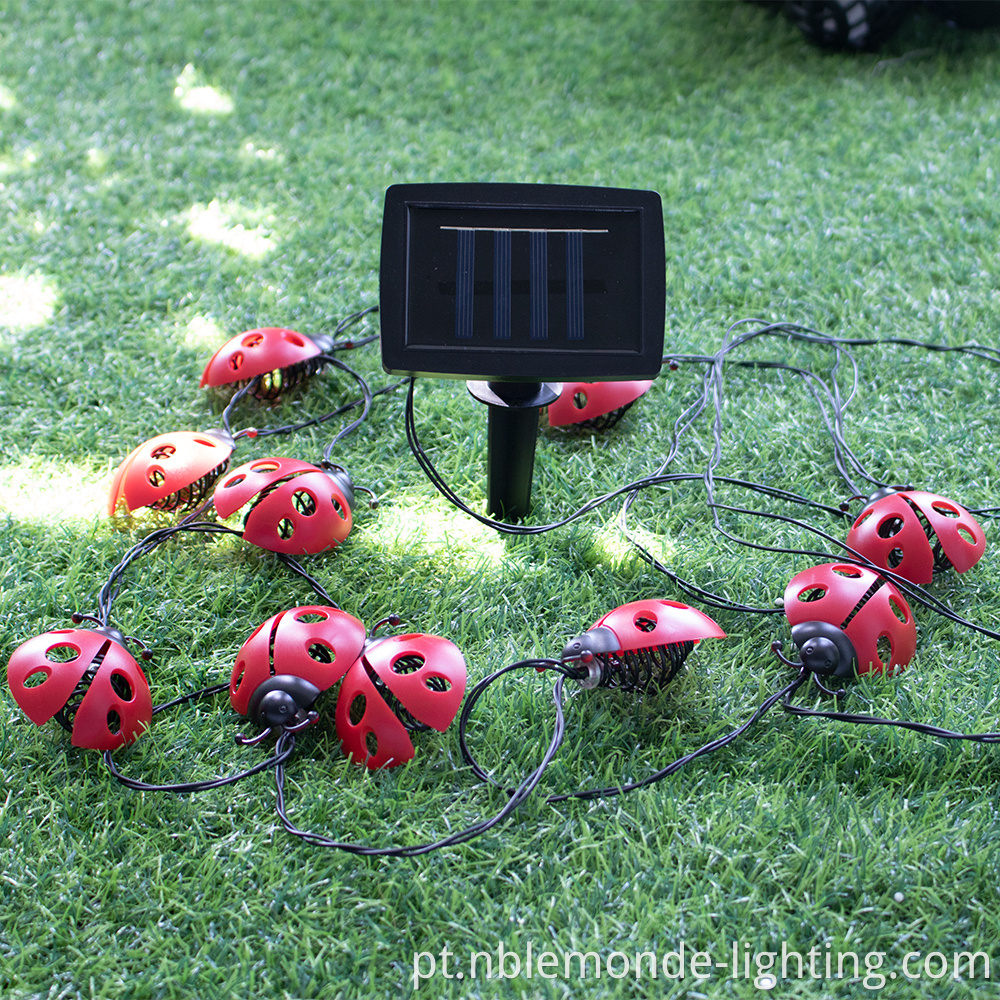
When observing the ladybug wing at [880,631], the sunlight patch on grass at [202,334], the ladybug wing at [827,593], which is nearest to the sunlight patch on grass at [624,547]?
the ladybug wing at [827,593]

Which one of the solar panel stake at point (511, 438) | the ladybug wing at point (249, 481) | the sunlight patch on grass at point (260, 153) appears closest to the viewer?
the solar panel stake at point (511, 438)

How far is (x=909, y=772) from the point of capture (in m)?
1.65

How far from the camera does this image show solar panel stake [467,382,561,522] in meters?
1.91

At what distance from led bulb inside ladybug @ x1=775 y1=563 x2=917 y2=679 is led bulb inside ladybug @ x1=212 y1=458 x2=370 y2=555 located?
102 centimetres

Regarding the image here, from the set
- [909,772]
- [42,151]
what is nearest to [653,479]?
[909,772]

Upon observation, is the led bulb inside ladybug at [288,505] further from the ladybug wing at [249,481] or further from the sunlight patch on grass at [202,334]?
the sunlight patch on grass at [202,334]

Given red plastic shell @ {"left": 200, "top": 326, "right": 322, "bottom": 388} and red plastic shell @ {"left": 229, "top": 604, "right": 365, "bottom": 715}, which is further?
red plastic shell @ {"left": 200, "top": 326, "right": 322, "bottom": 388}

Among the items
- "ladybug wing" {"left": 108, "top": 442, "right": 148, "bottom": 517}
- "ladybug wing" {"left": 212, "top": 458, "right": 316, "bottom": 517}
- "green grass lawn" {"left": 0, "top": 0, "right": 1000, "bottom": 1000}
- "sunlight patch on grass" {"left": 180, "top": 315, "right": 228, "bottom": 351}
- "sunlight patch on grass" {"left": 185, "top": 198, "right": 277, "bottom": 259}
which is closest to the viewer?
"green grass lawn" {"left": 0, "top": 0, "right": 1000, "bottom": 1000}

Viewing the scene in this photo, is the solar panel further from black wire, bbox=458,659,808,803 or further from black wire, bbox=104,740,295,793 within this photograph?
black wire, bbox=104,740,295,793

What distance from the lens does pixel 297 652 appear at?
1.66 metres

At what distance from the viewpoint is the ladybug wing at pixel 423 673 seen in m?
1.60

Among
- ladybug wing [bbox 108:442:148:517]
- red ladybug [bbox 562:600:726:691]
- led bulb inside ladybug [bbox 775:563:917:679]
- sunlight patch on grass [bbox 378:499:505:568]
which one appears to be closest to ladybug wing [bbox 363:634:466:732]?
red ladybug [bbox 562:600:726:691]

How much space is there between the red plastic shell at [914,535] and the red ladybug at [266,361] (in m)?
1.55

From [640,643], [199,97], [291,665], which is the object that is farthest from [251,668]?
[199,97]
